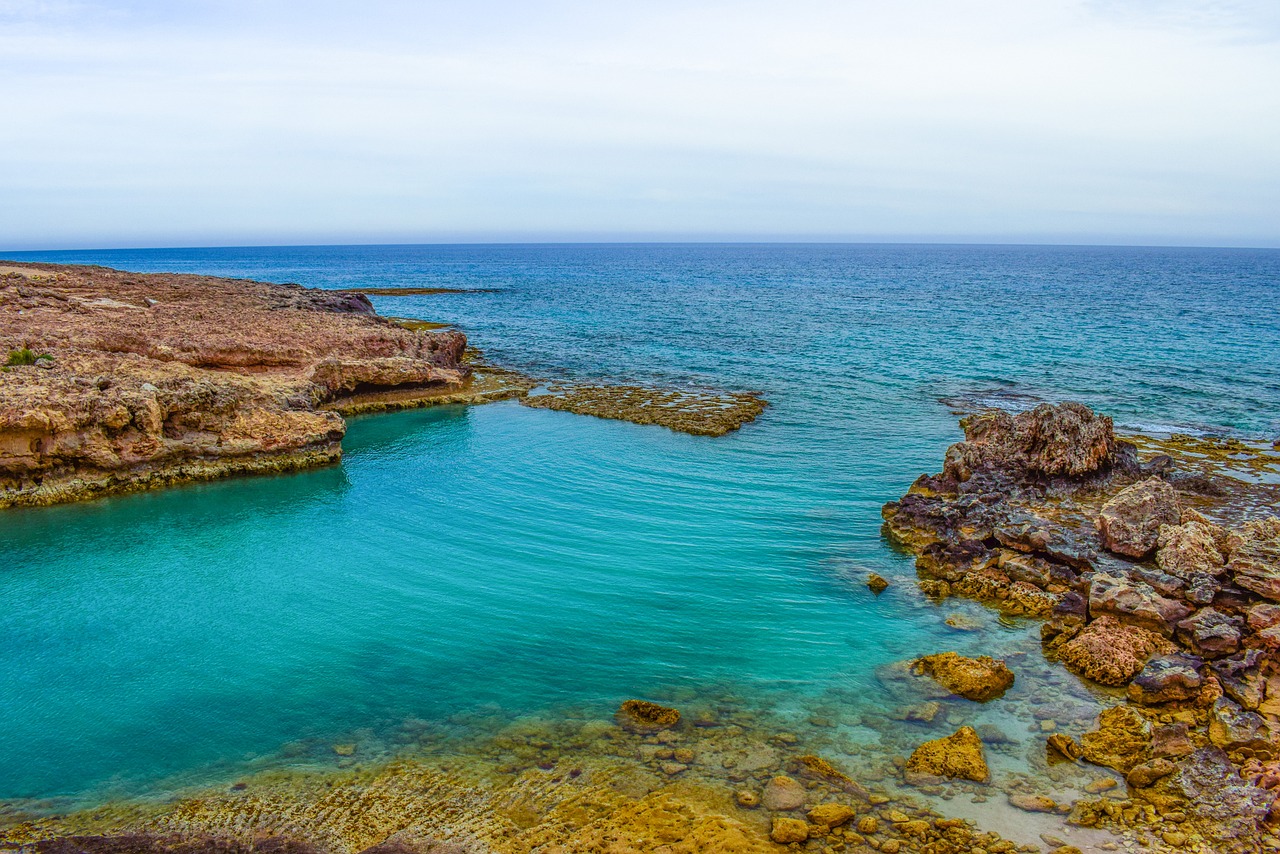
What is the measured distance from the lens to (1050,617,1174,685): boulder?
1436 cm

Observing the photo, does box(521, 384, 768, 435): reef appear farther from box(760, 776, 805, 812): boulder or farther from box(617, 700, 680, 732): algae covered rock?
box(760, 776, 805, 812): boulder

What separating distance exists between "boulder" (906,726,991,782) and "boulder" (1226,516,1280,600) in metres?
8.15

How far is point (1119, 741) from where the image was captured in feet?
40.9

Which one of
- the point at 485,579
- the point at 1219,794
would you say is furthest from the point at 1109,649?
A: the point at 485,579

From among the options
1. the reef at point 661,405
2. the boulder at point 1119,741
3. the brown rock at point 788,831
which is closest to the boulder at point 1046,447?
the reef at point 661,405

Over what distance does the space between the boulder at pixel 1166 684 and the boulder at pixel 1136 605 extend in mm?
1565

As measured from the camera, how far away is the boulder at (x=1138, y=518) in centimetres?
1877

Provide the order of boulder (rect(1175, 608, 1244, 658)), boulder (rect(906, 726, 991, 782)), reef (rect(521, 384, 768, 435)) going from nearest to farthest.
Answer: boulder (rect(906, 726, 991, 782)) → boulder (rect(1175, 608, 1244, 658)) → reef (rect(521, 384, 768, 435))

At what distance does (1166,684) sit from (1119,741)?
6.52 ft

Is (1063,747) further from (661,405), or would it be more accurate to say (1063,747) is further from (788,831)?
(661,405)

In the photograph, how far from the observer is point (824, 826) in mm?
10789

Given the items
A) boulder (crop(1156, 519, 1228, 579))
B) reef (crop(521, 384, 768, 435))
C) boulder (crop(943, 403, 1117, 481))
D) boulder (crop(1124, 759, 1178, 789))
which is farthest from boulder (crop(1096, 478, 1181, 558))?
reef (crop(521, 384, 768, 435))

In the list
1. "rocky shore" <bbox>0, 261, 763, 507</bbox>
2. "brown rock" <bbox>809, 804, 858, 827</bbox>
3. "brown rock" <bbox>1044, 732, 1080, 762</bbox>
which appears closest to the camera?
"brown rock" <bbox>809, 804, 858, 827</bbox>

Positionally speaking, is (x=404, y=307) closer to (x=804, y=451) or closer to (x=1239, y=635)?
(x=804, y=451)
